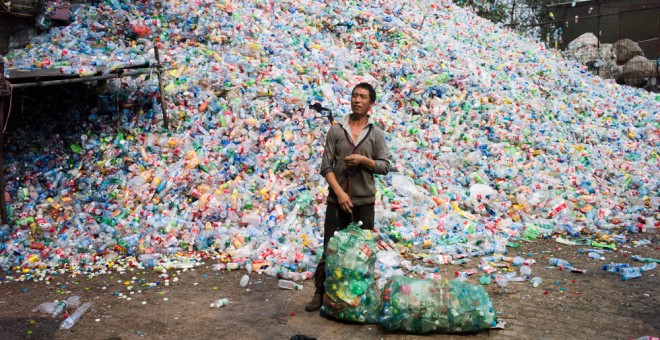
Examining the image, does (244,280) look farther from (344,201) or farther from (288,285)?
(344,201)

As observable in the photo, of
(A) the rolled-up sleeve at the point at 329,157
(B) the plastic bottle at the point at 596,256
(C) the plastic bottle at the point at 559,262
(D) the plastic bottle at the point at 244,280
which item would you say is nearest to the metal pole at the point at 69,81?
(D) the plastic bottle at the point at 244,280

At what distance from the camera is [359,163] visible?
4098mm

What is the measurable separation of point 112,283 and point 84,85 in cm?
455

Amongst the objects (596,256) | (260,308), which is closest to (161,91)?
(260,308)

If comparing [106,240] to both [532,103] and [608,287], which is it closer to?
[608,287]

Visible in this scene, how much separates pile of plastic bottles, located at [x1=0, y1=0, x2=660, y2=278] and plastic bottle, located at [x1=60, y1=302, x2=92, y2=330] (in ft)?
4.18

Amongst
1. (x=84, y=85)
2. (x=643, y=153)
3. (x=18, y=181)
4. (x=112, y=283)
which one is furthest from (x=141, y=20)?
(x=643, y=153)

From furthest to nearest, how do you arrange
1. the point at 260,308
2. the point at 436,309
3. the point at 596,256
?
the point at 596,256, the point at 260,308, the point at 436,309

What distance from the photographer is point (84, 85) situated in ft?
28.9

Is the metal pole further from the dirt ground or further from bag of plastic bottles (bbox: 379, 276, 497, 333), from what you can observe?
bag of plastic bottles (bbox: 379, 276, 497, 333)

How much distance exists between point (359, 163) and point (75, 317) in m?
2.65

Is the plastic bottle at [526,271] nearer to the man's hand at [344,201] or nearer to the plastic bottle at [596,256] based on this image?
the plastic bottle at [596,256]

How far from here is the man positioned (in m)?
4.17

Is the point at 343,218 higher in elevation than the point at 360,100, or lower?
lower
